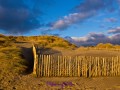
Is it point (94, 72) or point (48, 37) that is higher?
point (48, 37)

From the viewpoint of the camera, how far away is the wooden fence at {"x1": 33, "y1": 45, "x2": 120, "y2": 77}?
15.0 metres

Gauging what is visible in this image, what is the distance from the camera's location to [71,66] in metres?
15.2

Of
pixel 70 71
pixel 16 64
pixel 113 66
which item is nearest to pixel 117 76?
pixel 113 66

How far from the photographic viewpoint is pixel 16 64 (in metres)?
15.7

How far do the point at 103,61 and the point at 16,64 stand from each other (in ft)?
16.3

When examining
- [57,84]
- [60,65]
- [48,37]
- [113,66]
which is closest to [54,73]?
[60,65]

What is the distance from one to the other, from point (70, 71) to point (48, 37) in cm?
2913

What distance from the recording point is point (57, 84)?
13055 mm

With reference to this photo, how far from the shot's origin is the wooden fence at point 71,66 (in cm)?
1499

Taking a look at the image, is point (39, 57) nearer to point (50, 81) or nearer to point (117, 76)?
point (50, 81)

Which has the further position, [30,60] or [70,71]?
[30,60]

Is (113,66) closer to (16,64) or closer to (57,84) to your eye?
(57,84)

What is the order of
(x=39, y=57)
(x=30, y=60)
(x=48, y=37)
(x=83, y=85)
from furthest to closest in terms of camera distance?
(x=48, y=37) < (x=30, y=60) < (x=39, y=57) < (x=83, y=85)

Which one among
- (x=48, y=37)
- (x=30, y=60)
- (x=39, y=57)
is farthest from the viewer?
(x=48, y=37)
